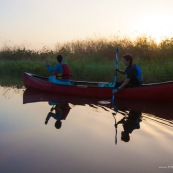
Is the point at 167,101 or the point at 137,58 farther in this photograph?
the point at 137,58

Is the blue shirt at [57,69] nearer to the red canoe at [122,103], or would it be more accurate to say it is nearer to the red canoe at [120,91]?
the red canoe at [120,91]

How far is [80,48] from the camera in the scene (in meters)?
19.4

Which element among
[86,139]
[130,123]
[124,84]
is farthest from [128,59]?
[86,139]

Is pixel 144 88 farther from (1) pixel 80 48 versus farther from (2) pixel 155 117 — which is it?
(1) pixel 80 48

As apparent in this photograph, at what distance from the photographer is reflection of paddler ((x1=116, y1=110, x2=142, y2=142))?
587cm

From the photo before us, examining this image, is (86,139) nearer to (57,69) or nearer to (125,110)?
(125,110)

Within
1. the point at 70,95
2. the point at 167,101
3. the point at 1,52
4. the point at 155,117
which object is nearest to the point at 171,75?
the point at 167,101

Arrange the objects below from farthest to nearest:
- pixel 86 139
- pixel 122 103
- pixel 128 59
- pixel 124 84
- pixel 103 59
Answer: pixel 103 59, pixel 122 103, pixel 124 84, pixel 128 59, pixel 86 139

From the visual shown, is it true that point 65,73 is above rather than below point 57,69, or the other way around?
below

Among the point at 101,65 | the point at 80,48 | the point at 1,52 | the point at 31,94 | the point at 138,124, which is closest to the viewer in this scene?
A: the point at 138,124

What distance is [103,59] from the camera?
17266 mm

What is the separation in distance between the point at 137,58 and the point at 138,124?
9153mm

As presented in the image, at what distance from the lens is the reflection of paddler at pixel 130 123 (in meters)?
5.87

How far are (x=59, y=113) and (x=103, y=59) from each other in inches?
378
